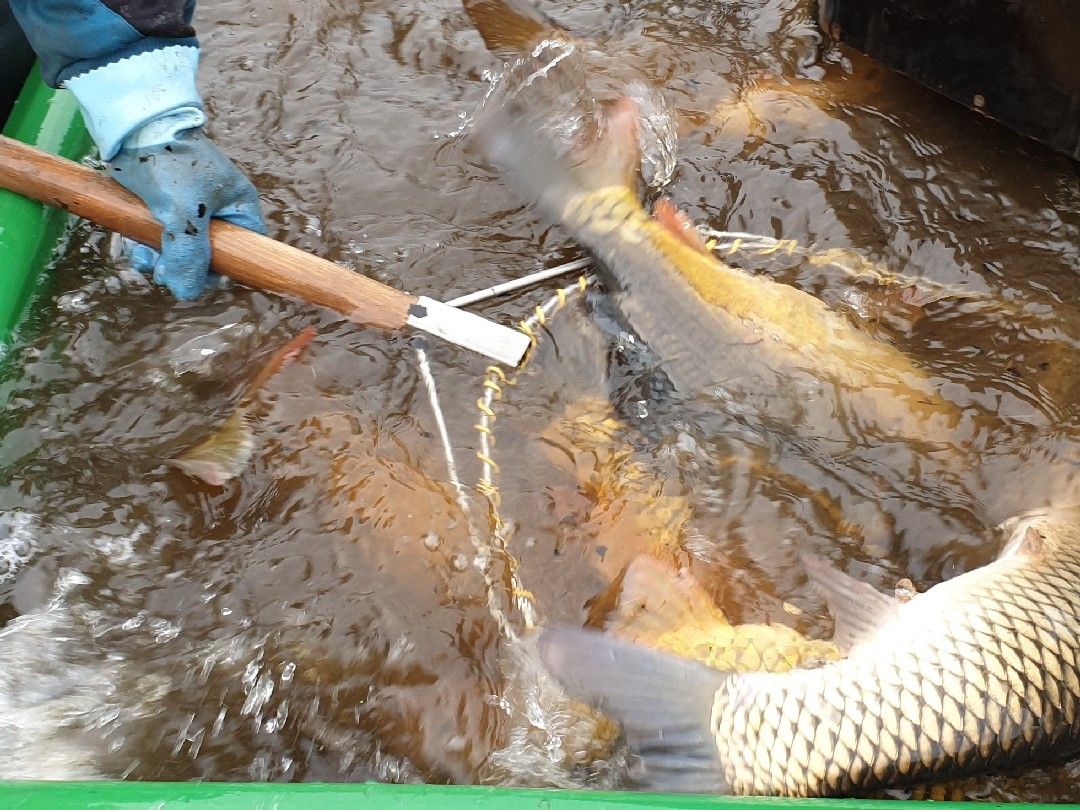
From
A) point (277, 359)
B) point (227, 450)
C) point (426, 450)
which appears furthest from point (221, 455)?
point (426, 450)

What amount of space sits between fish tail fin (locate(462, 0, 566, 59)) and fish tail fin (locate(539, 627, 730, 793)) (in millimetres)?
2319

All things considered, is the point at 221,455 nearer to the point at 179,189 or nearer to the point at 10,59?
the point at 179,189

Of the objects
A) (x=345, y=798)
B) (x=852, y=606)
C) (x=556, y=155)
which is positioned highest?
(x=556, y=155)

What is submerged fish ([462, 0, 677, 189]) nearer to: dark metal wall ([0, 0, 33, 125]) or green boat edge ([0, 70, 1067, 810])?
dark metal wall ([0, 0, 33, 125])

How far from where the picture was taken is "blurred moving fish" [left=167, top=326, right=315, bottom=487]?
223 centimetres

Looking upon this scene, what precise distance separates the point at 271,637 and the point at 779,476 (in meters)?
1.31

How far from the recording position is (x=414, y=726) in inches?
73.9

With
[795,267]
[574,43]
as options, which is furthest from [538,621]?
[574,43]

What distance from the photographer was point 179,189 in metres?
2.28

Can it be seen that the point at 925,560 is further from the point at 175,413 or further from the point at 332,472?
the point at 175,413

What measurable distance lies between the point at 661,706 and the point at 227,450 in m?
1.28

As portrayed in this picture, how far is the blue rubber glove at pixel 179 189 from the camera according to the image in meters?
2.28

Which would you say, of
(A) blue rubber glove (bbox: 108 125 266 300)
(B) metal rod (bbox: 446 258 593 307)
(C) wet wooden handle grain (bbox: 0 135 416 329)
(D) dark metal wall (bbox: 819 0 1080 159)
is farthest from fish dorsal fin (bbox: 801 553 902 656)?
(A) blue rubber glove (bbox: 108 125 266 300)

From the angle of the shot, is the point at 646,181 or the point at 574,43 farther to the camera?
the point at 574,43
